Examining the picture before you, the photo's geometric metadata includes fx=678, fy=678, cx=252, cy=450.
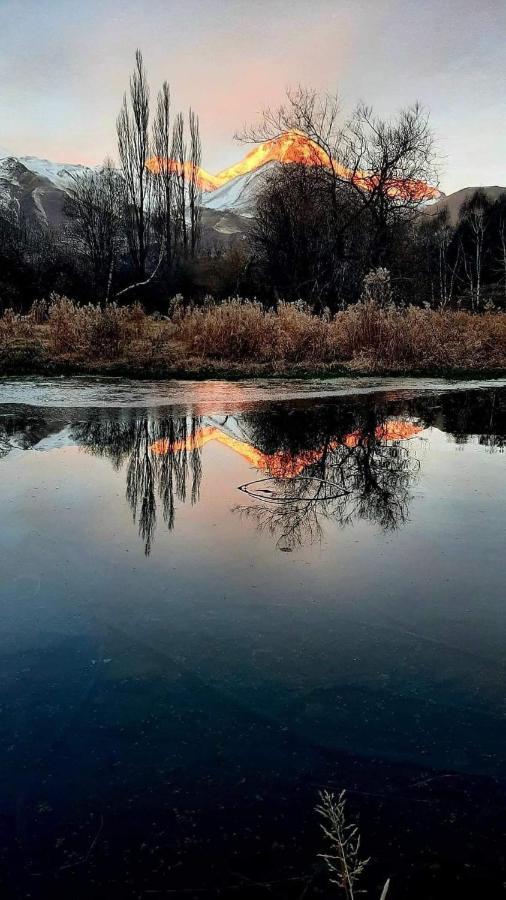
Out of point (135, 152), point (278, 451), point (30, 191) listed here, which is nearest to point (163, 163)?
point (135, 152)

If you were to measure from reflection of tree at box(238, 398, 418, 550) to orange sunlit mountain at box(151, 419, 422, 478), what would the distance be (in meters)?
0.04

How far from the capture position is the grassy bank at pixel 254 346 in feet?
47.9

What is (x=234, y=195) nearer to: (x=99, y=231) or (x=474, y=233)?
(x=474, y=233)

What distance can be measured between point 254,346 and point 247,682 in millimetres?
12996

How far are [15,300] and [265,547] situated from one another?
82.8 feet

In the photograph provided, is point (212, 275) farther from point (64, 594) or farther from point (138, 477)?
point (64, 594)

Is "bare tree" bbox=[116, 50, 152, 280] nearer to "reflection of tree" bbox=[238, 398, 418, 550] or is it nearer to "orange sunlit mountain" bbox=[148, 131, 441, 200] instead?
"orange sunlit mountain" bbox=[148, 131, 441, 200]

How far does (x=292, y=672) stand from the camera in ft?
8.82

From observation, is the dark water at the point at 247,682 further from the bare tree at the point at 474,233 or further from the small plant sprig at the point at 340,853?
the bare tree at the point at 474,233

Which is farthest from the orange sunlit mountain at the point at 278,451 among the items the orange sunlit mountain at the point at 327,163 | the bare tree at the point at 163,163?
the bare tree at the point at 163,163

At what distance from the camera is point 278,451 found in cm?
675

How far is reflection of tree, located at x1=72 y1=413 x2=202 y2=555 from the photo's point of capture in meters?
4.95

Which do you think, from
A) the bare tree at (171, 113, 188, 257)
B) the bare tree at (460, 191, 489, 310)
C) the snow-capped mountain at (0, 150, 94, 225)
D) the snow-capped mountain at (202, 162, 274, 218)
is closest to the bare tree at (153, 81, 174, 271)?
the bare tree at (171, 113, 188, 257)

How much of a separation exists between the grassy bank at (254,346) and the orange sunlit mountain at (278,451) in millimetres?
6288
